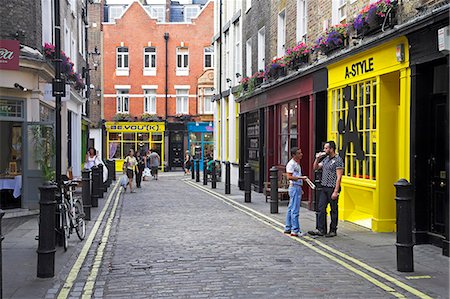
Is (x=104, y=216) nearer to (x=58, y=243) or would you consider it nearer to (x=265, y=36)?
(x=58, y=243)

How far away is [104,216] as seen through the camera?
1462cm

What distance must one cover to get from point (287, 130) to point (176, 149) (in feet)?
91.4

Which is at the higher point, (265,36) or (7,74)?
(265,36)

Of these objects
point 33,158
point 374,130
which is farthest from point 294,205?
point 33,158

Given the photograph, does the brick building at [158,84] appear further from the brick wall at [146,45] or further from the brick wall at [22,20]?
the brick wall at [22,20]

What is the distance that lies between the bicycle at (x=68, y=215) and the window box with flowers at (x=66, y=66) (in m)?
5.80

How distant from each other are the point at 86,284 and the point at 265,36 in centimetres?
1547

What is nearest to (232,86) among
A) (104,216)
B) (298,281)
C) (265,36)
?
(265,36)

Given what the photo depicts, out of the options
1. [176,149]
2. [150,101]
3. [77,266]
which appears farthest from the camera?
[176,149]

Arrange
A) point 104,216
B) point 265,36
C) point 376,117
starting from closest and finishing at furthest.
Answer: point 376,117 < point 104,216 < point 265,36

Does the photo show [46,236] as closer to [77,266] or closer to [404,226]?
[77,266]

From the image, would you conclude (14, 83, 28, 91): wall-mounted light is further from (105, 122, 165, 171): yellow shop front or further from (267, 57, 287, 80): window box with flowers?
(105, 122, 165, 171): yellow shop front

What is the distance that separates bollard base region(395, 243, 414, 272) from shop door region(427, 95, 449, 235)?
209cm

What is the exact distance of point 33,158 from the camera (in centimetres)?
1450
